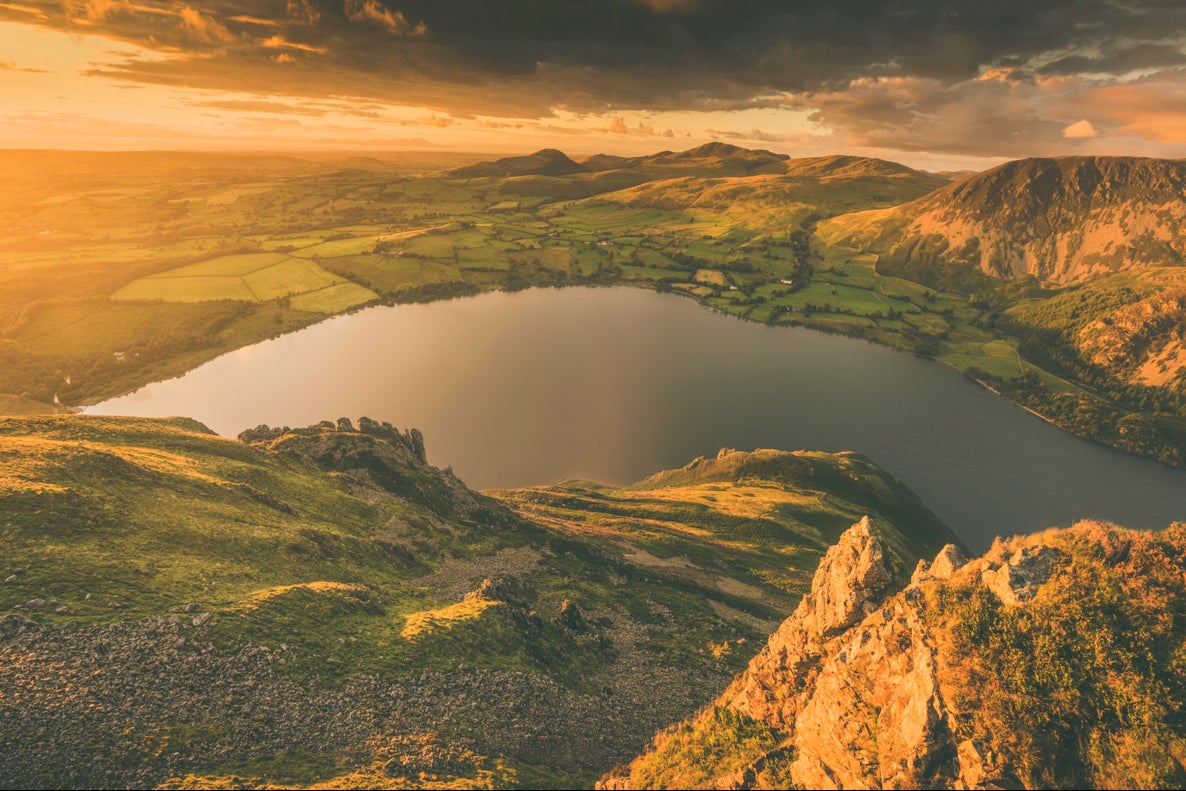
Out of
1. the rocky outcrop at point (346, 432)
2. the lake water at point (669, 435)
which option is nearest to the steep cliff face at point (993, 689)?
the rocky outcrop at point (346, 432)

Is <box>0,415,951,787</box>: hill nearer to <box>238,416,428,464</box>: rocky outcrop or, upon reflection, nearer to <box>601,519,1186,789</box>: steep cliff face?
<box>238,416,428,464</box>: rocky outcrop

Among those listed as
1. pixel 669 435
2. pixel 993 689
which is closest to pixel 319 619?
pixel 993 689

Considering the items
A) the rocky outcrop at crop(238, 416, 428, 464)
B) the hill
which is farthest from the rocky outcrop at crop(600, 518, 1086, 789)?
the rocky outcrop at crop(238, 416, 428, 464)

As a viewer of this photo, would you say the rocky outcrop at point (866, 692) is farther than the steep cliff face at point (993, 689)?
Yes

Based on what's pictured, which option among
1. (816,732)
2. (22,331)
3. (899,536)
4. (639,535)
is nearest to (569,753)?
(816,732)

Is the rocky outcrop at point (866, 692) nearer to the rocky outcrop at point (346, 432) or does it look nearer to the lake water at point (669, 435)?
the rocky outcrop at point (346, 432)
